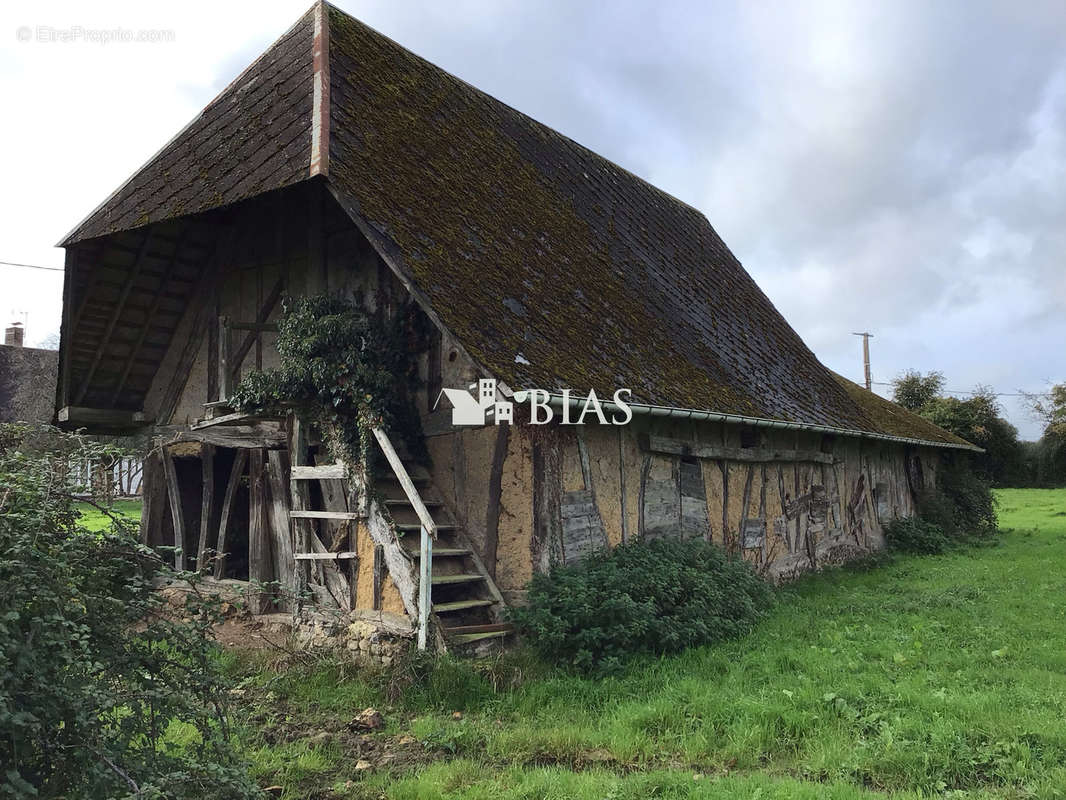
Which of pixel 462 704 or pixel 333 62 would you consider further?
pixel 333 62

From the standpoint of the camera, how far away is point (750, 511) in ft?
32.7

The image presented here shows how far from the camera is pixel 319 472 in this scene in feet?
24.2

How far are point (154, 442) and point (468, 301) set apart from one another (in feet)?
15.8

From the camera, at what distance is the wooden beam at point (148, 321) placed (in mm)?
9180

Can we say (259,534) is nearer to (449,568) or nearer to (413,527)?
(413,527)

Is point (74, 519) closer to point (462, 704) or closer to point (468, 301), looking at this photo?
point (462, 704)

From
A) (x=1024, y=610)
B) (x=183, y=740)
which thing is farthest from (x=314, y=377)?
(x=1024, y=610)

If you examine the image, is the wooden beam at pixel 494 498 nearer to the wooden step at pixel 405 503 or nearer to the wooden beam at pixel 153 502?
the wooden step at pixel 405 503

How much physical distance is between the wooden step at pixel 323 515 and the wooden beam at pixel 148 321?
3.55m

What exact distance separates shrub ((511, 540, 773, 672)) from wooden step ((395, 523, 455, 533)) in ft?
3.05

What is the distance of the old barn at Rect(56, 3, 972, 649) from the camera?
701cm

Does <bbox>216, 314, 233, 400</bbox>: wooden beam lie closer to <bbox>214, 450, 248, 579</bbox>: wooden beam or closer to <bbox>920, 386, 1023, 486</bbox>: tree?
<bbox>214, 450, 248, 579</bbox>: wooden beam

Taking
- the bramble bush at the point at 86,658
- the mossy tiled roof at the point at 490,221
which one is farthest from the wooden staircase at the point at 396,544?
the bramble bush at the point at 86,658

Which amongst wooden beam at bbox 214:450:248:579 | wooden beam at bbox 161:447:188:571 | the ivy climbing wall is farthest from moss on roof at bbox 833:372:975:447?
wooden beam at bbox 161:447:188:571
